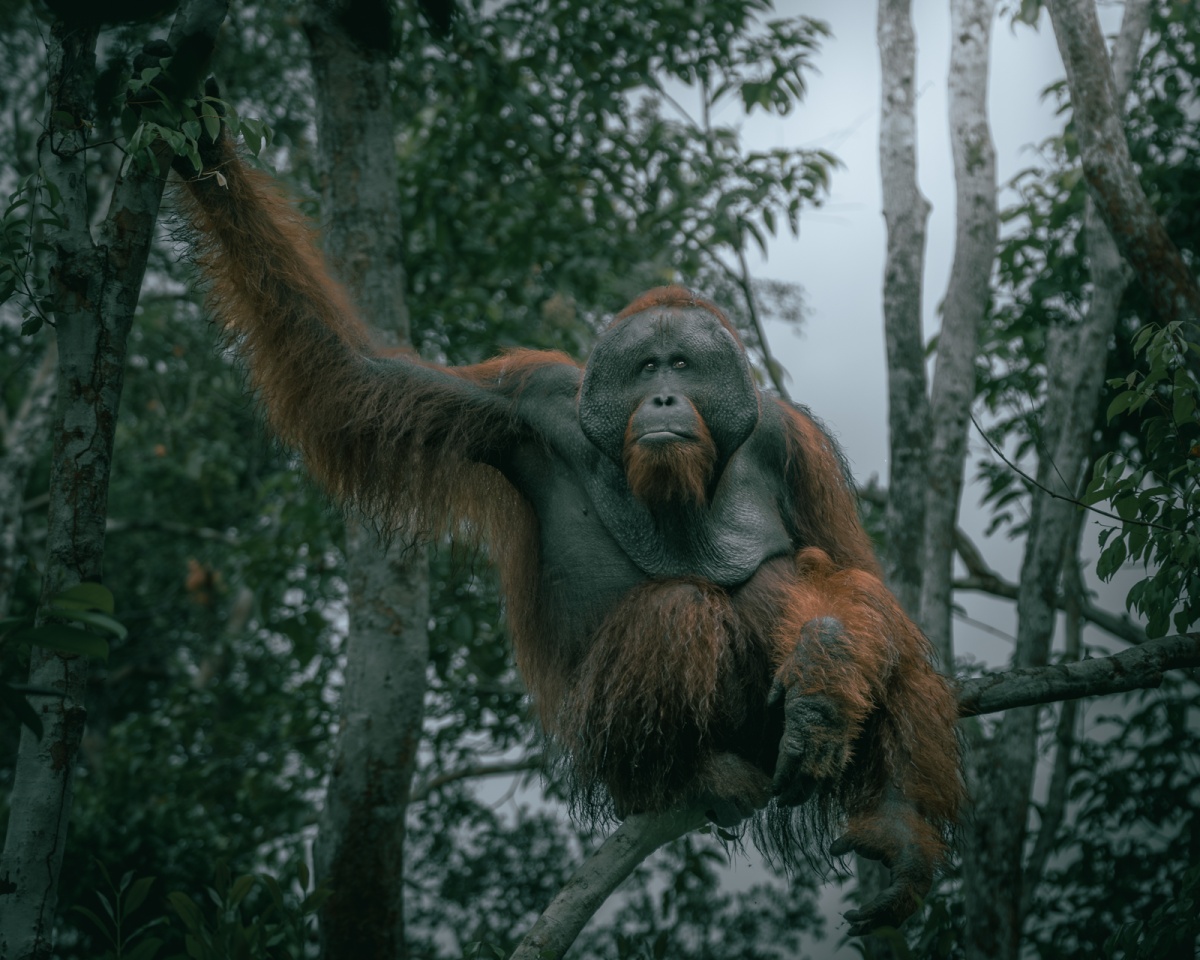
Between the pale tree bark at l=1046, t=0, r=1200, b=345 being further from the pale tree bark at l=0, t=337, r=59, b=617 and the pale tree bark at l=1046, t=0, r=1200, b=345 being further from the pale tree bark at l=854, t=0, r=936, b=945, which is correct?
the pale tree bark at l=0, t=337, r=59, b=617

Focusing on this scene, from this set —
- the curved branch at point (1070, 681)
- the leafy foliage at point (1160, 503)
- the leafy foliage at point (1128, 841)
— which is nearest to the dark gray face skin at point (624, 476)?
the curved branch at point (1070, 681)

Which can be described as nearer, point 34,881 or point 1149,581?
point 34,881

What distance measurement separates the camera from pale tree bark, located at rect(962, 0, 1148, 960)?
4805 millimetres

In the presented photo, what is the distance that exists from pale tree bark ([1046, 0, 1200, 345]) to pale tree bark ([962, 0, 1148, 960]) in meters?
0.80

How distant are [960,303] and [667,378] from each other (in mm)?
2604

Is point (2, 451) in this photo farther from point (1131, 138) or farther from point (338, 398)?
point (1131, 138)

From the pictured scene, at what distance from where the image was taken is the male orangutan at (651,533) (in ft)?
9.45

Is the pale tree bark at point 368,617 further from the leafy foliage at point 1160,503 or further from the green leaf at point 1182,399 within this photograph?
the green leaf at point 1182,399

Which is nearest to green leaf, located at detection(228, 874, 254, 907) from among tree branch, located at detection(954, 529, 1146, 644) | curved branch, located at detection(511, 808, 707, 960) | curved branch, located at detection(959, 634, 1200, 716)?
curved branch, located at detection(511, 808, 707, 960)

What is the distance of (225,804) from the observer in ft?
24.2

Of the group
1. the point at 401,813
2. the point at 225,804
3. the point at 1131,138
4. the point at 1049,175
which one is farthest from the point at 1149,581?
the point at 225,804

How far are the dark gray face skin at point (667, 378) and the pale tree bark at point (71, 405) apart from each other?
1245mm

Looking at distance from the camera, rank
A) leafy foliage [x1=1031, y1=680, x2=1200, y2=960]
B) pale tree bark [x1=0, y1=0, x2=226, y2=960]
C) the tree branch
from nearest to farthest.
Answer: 1. pale tree bark [x1=0, y1=0, x2=226, y2=960]
2. leafy foliage [x1=1031, y1=680, x2=1200, y2=960]
3. the tree branch

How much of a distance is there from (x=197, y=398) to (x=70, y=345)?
25.1ft
